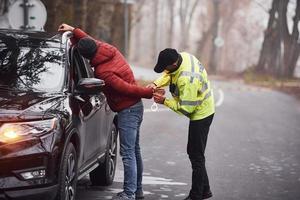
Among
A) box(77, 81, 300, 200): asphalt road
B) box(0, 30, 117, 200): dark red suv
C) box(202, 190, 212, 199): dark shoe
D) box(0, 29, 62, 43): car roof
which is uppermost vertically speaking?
box(0, 29, 62, 43): car roof

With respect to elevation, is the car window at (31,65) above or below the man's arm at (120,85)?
above

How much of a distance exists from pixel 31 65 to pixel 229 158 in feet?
17.1

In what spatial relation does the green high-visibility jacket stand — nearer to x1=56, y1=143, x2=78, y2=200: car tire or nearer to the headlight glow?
x1=56, y1=143, x2=78, y2=200: car tire

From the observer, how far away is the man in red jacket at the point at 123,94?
752 cm

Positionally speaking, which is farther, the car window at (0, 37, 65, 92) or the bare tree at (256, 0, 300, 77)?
the bare tree at (256, 0, 300, 77)

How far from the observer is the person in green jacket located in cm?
774

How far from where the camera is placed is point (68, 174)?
6809mm

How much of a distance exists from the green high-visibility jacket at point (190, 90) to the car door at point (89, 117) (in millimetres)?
738

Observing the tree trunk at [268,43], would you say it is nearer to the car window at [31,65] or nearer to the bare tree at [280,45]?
the bare tree at [280,45]

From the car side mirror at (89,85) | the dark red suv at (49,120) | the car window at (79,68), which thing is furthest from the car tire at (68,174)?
the car window at (79,68)

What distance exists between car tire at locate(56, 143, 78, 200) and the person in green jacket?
1.39 meters

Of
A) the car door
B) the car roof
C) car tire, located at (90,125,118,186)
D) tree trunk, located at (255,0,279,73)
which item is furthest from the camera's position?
tree trunk, located at (255,0,279,73)

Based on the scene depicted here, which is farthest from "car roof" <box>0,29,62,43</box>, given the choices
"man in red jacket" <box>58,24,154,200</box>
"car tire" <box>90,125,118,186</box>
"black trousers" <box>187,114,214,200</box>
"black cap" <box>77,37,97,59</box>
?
"black trousers" <box>187,114,214,200</box>

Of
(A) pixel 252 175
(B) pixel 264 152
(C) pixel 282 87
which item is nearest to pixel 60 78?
(A) pixel 252 175
